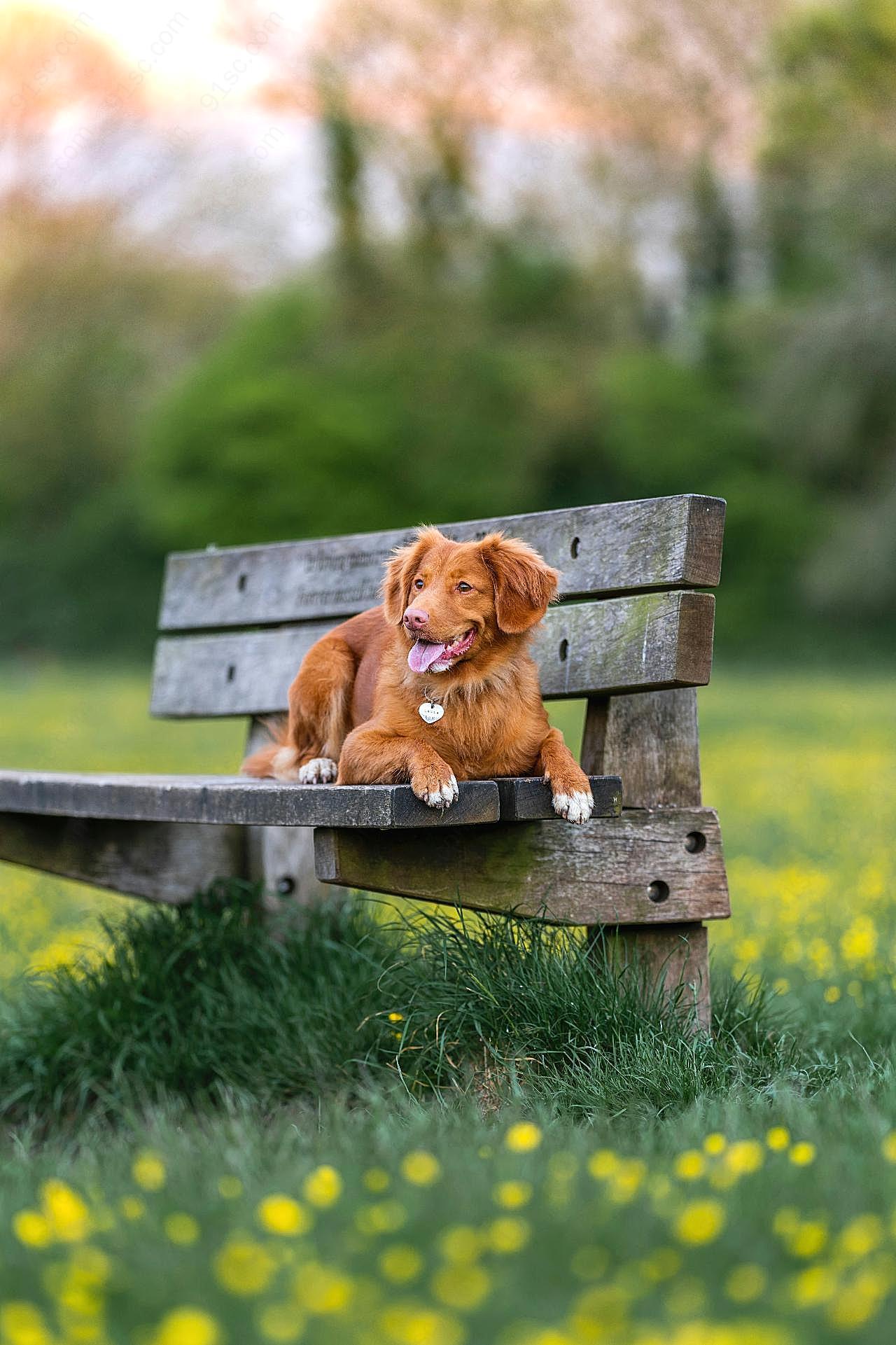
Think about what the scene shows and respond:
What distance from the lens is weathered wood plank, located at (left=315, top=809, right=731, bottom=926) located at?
2.96 metres

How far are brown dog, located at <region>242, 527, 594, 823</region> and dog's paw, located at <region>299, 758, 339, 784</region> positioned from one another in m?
0.30

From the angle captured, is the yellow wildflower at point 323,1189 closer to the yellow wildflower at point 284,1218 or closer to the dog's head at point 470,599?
the yellow wildflower at point 284,1218

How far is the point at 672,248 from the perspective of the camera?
1066 inches

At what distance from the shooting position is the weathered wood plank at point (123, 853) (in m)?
3.81

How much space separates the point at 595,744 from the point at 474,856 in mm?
404

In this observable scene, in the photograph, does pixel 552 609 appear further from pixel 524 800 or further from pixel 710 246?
pixel 710 246

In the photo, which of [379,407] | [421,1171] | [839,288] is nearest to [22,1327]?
[421,1171]

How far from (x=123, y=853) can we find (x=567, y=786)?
5.24 feet

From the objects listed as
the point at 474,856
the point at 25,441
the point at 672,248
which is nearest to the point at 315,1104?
the point at 474,856

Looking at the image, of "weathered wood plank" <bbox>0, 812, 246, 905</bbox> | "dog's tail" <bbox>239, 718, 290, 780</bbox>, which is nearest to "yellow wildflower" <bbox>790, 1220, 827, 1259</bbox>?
"dog's tail" <bbox>239, 718, 290, 780</bbox>

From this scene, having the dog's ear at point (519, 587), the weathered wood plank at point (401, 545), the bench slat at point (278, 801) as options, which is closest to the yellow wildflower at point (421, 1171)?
the bench slat at point (278, 801)

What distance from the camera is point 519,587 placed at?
2.82 m

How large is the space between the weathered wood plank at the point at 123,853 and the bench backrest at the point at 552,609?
41cm

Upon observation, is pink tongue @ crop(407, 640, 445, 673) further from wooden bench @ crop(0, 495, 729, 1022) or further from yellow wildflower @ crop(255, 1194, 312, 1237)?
yellow wildflower @ crop(255, 1194, 312, 1237)
